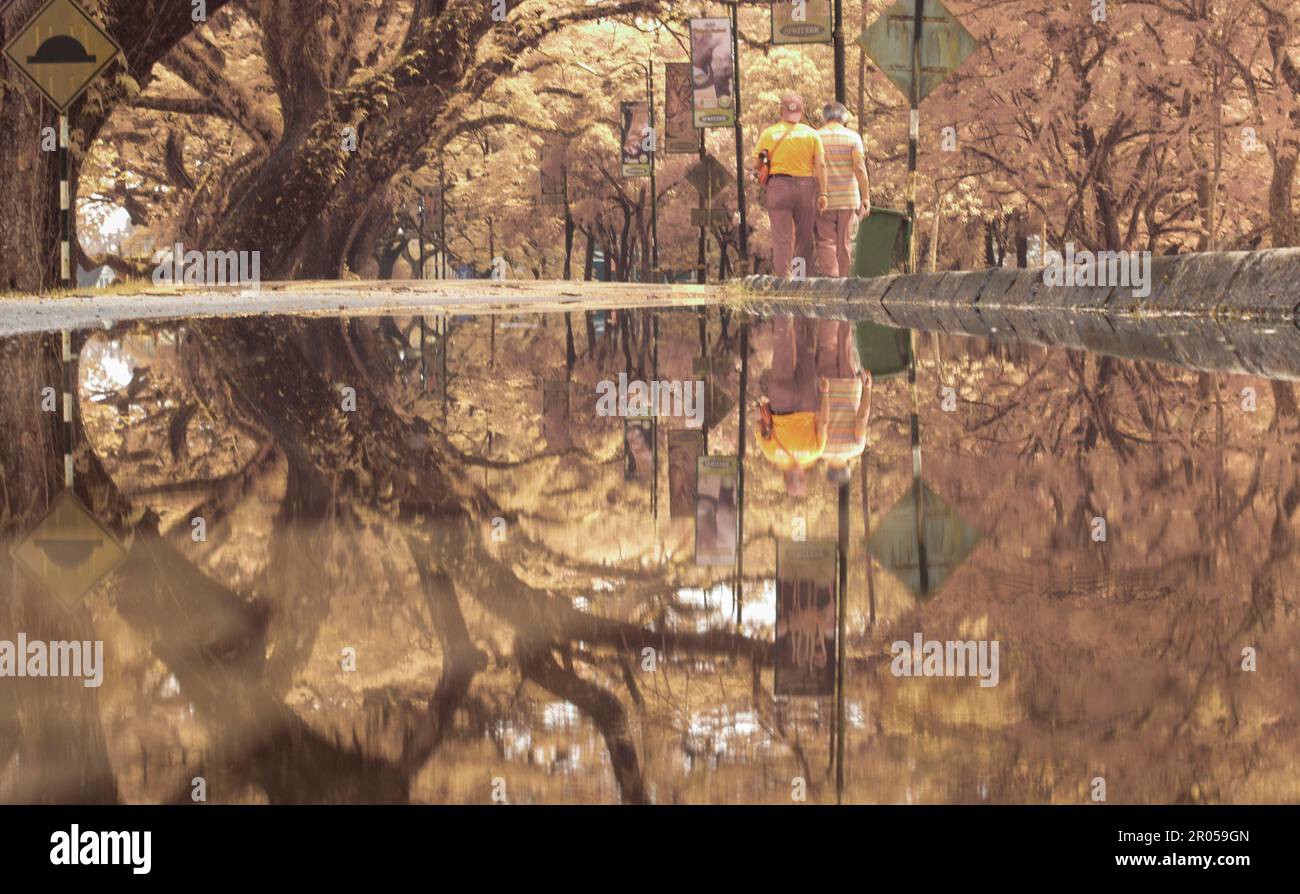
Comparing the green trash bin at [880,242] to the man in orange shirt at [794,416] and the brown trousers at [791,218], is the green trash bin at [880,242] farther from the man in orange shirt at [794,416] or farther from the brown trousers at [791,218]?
the man in orange shirt at [794,416]

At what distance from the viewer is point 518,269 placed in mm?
103875

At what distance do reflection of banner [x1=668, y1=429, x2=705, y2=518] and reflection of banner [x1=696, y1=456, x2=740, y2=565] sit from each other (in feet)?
0.08

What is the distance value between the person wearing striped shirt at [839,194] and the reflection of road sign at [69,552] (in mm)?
18242

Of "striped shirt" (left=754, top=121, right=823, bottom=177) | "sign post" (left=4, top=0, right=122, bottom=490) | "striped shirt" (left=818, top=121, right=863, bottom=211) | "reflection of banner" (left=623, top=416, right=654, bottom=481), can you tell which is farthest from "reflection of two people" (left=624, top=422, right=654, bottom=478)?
"striped shirt" (left=754, top=121, right=823, bottom=177)

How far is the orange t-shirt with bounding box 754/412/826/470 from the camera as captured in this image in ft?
21.4

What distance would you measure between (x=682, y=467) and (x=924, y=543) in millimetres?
1983

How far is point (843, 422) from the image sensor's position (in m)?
7.83

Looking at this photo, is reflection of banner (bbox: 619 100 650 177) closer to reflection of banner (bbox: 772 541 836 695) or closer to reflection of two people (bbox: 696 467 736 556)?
reflection of two people (bbox: 696 467 736 556)

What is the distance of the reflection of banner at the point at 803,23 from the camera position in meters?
31.8

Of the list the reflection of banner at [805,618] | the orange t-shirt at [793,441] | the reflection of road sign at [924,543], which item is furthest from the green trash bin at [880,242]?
the reflection of banner at [805,618]

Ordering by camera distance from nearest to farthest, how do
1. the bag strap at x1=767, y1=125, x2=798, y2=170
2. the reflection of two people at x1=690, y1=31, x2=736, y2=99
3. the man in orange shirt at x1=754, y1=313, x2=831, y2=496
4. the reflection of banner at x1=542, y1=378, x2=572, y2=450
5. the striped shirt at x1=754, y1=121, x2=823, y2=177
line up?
the man in orange shirt at x1=754, y1=313, x2=831, y2=496, the reflection of banner at x1=542, y1=378, x2=572, y2=450, the striped shirt at x1=754, y1=121, x2=823, y2=177, the bag strap at x1=767, y1=125, x2=798, y2=170, the reflection of two people at x1=690, y1=31, x2=736, y2=99
